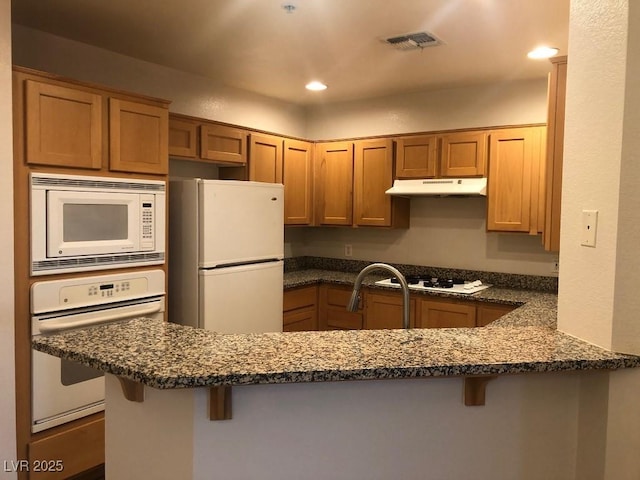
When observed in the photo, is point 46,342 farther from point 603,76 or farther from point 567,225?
point 603,76

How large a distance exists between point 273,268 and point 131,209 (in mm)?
1211

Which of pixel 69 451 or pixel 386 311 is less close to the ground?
pixel 386 311

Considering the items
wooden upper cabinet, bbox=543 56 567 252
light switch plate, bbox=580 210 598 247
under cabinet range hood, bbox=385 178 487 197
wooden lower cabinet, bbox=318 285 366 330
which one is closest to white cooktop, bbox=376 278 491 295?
wooden lower cabinet, bbox=318 285 366 330

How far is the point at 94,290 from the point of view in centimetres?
258

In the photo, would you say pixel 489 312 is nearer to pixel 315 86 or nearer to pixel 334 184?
pixel 334 184

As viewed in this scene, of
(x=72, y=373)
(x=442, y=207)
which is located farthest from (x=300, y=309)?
(x=72, y=373)

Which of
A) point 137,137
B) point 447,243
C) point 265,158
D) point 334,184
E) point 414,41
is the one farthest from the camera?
point 334,184

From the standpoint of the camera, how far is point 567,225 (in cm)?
160

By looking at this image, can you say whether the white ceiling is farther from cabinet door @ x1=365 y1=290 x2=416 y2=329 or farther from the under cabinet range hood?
cabinet door @ x1=365 y1=290 x2=416 y2=329

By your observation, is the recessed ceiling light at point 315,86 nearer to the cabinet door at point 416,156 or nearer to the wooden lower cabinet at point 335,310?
the cabinet door at point 416,156

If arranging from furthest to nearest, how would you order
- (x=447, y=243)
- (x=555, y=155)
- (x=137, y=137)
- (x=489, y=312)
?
(x=447, y=243), (x=489, y=312), (x=137, y=137), (x=555, y=155)

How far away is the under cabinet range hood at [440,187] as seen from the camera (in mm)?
3660

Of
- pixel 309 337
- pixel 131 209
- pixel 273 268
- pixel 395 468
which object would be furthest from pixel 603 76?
pixel 273 268

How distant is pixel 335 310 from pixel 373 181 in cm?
117
